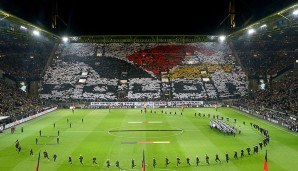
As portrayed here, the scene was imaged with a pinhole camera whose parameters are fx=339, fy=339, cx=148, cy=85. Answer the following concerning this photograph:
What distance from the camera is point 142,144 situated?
134ft

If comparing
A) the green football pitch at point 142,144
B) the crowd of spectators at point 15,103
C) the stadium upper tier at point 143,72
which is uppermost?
the stadium upper tier at point 143,72

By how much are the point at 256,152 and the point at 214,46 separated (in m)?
81.1

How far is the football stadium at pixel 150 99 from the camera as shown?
3497 centimetres

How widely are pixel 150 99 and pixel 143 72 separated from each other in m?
14.4

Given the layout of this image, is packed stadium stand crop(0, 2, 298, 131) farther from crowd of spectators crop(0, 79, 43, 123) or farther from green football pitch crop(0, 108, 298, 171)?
green football pitch crop(0, 108, 298, 171)

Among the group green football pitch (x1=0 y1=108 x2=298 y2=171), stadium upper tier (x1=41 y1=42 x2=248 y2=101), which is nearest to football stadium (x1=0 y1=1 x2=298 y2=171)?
green football pitch (x1=0 y1=108 x2=298 y2=171)

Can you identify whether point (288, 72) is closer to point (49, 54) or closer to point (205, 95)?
point (205, 95)

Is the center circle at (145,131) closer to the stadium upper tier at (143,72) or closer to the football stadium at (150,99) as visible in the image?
the football stadium at (150,99)

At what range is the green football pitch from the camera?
31.6m

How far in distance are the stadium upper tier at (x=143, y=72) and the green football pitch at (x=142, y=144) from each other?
2922cm

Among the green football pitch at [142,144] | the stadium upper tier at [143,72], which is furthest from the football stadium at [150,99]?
the stadium upper tier at [143,72]

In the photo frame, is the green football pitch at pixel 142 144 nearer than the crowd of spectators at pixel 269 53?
Yes

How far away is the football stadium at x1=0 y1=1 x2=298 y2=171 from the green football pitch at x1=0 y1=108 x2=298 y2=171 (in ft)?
0.41

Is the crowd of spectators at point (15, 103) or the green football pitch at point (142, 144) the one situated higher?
the crowd of spectators at point (15, 103)
